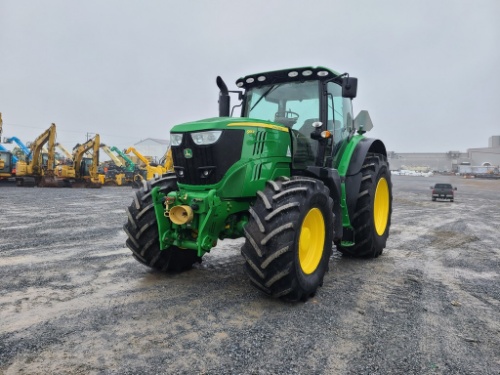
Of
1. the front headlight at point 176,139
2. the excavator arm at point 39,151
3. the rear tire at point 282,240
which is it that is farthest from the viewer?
the excavator arm at point 39,151

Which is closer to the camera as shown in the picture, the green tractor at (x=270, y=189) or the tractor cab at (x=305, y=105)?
the green tractor at (x=270, y=189)

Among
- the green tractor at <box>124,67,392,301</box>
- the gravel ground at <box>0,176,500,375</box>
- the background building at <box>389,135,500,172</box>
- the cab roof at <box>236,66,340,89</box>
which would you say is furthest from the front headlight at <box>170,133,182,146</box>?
the background building at <box>389,135,500,172</box>

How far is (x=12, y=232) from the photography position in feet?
24.5

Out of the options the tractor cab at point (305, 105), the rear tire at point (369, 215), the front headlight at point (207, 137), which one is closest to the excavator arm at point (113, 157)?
the tractor cab at point (305, 105)

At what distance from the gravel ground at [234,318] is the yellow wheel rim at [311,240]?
1.13ft

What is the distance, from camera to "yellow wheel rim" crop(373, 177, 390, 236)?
6.22m

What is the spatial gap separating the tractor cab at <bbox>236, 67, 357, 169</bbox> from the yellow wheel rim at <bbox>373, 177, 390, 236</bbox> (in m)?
1.33

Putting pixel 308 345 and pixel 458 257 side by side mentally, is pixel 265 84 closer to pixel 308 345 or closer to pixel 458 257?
pixel 308 345

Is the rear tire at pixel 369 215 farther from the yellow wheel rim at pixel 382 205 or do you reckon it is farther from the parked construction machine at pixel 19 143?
the parked construction machine at pixel 19 143

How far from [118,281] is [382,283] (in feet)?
9.98

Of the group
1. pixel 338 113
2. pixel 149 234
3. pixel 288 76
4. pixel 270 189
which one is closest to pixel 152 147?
pixel 338 113

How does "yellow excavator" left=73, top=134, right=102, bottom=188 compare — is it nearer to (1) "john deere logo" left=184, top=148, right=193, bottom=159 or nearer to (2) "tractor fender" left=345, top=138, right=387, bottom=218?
(2) "tractor fender" left=345, top=138, right=387, bottom=218

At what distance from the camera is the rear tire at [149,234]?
14.2ft

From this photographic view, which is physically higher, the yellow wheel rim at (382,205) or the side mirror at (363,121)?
the side mirror at (363,121)
